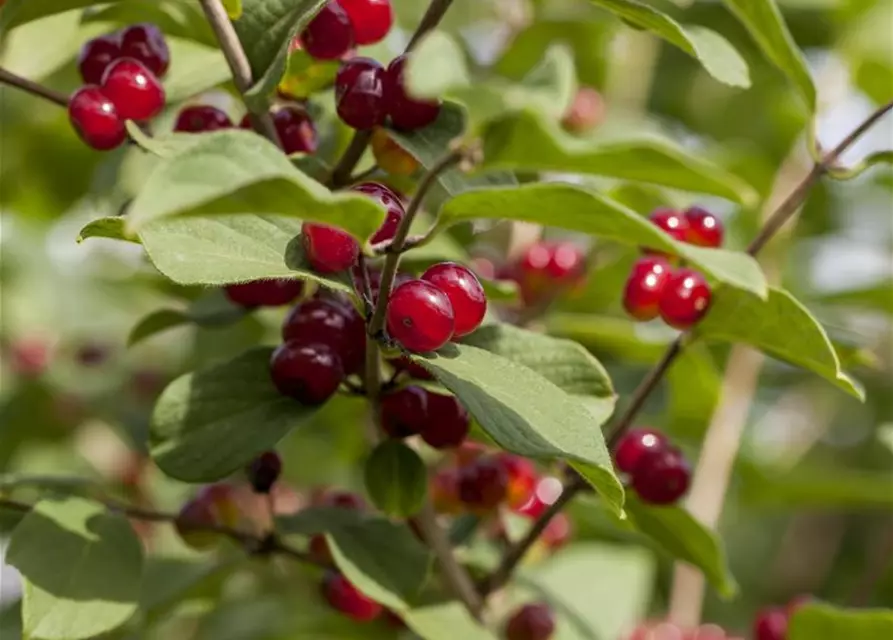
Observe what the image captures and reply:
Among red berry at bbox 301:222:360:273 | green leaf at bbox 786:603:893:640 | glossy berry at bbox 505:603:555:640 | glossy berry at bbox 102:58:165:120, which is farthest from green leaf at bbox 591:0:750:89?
glossy berry at bbox 505:603:555:640

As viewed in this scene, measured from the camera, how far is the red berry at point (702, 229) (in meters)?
1.20

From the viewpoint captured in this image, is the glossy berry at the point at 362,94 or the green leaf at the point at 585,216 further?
the glossy berry at the point at 362,94

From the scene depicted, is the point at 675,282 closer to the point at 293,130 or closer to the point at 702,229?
the point at 702,229

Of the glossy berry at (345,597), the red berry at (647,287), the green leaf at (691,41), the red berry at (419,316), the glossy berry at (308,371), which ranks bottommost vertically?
the glossy berry at (345,597)

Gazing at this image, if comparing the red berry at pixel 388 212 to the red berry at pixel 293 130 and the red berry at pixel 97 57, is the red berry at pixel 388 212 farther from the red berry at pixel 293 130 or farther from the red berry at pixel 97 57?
the red berry at pixel 97 57

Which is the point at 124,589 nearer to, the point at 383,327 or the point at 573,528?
the point at 383,327

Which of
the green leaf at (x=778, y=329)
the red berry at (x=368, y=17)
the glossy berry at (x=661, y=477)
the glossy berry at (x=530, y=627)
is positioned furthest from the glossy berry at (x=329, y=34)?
the glossy berry at (x=530, y=627)

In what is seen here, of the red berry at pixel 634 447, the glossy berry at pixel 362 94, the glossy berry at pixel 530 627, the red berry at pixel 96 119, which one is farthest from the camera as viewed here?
the glossy berry at pixel 530 627

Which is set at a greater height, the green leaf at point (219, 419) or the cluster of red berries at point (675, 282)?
the cluster of red berries at point (675, 282)

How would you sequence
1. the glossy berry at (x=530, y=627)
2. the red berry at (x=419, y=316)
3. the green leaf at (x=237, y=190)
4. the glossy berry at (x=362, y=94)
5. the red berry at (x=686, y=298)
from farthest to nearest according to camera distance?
1. the glossy berry at (x=530, y=627)
2. the red berry at (x=686, y=298)
3. the glossy berry at (x=362, y=94)
4. the red berry at (x=419, y=316)
5. the green leaf at (x=237, y=190)

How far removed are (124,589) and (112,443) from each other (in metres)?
1.64

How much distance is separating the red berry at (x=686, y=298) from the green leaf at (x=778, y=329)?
0.01m

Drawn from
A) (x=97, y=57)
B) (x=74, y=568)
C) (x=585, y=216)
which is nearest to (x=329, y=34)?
(x=97, y=57)

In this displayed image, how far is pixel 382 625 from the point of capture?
1.75m
